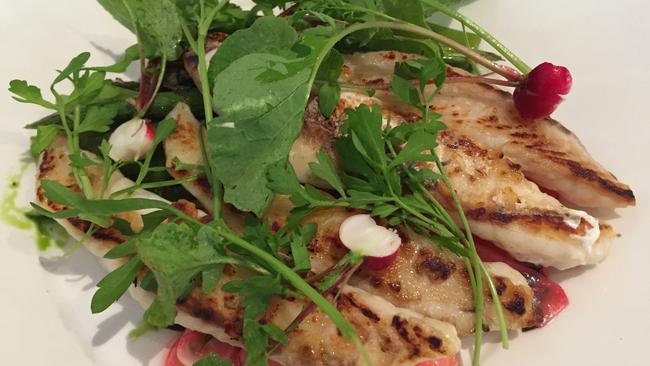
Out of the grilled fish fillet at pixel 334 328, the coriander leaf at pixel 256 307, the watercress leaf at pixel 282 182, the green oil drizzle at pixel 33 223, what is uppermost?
the watercress leaf at pixel 282 182

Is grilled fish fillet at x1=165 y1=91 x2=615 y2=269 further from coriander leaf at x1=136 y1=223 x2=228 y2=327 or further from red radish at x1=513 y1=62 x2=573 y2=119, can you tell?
coriander leaf at x1=136 y1=223 x2=228 y2=327

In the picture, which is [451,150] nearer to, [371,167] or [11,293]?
[371,167]

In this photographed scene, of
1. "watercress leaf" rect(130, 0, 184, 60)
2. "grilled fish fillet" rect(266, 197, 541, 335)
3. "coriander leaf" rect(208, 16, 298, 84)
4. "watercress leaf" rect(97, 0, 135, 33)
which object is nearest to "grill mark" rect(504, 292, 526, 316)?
"grilled fish fillet" rect(266, 197, 541, 335)

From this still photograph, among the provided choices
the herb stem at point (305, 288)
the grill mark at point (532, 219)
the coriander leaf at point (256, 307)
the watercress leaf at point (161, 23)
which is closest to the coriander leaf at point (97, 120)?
the watercress leaf at point (161, 23)

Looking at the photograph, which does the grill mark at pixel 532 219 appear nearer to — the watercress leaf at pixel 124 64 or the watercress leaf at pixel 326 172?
the watercress leaf at pixel 326 172

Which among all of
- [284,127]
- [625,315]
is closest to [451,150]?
[284,127]
